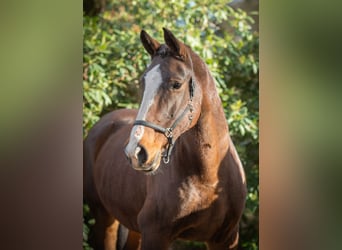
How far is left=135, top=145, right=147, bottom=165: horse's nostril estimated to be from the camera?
2160 millimetres

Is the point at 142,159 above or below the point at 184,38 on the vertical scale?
below

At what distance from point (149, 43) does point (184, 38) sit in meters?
0.26

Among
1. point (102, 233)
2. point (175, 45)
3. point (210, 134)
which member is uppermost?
point (175, 45)

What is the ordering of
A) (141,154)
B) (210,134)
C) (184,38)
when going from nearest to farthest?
(141,154) → (210,134) → (184,38)

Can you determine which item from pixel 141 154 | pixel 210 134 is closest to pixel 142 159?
pixel 141 154

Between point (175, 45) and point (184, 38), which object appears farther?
point (184, 38)

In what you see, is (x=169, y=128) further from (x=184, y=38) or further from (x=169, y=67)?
(x=184, y=38)

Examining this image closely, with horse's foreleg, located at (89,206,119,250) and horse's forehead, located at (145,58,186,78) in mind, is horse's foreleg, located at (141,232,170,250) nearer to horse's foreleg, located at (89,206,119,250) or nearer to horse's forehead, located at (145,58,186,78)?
horse's foreleg, located at (89,206,119,250)

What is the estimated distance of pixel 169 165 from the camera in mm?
2406

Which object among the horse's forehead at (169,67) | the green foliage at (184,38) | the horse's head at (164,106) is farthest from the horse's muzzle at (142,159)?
the green foliage at (184,38)

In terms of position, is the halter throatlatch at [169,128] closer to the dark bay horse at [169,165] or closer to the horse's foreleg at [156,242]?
the dark bay horse at [169,165]

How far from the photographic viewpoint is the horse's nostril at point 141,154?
2.16 m
